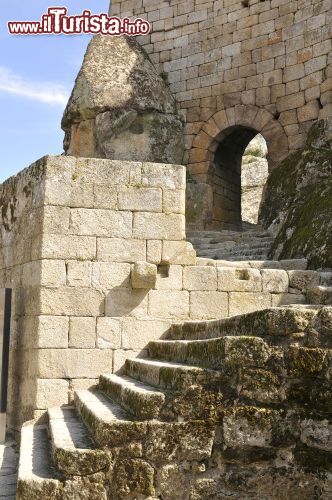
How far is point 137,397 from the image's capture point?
4.17 metres

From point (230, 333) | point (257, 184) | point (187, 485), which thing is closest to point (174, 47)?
point (257, 184)

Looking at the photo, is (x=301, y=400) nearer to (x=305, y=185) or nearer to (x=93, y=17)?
(x=305, y=185)

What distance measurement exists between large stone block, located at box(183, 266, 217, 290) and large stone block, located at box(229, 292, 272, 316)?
0.76 feet

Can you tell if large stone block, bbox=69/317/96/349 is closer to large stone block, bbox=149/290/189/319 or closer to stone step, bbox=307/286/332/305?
large stone block, bbox=149/290/189/319

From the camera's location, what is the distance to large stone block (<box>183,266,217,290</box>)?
6320 millimetres

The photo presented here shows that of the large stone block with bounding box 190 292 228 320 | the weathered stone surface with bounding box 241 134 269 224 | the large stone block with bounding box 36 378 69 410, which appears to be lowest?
the large stone block with bounding box 36 378 69 410

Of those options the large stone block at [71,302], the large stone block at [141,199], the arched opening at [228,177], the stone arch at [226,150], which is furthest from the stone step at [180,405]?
the arched opening at [228,177]

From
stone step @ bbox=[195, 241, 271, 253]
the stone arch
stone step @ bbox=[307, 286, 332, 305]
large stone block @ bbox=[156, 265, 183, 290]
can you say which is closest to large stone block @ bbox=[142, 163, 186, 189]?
large stone block @ bbox=[156, 265, 183, 290]

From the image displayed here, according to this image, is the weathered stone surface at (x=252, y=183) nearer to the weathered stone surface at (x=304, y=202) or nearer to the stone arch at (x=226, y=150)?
the stone arch at (x=226, y=150)

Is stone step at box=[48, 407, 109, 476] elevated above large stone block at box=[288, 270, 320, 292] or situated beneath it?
situated beneath

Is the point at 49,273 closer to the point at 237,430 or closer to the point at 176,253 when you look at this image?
the point at 176,253

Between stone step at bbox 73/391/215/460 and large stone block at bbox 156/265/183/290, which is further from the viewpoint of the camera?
large stone block at bbox 156/265/183/290

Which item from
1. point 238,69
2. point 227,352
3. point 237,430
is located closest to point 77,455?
point 237,430

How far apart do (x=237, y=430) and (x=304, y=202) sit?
6059mm
